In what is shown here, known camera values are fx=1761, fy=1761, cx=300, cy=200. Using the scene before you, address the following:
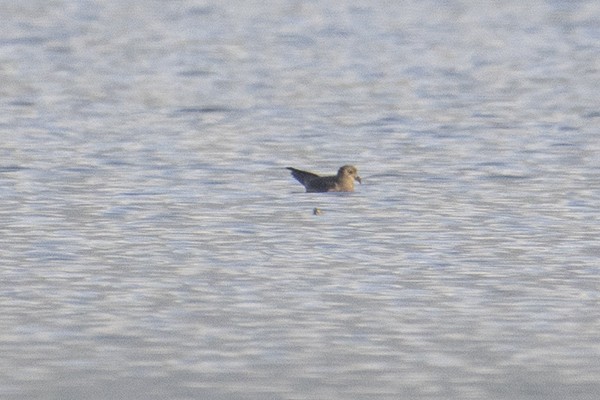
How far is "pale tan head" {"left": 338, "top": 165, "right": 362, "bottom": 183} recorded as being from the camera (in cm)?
1720

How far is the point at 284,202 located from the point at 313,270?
370 cm

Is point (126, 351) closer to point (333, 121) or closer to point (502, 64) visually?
point (333, 121)

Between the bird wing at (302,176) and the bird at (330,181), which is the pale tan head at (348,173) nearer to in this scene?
the bird at (330,181)

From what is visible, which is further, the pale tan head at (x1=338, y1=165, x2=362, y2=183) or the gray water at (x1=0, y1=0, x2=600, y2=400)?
the pale tan head at (x1=338, y1=165, x2=362, y2=183)

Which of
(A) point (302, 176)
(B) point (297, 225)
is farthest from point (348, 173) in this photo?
(B) point (297, 225)

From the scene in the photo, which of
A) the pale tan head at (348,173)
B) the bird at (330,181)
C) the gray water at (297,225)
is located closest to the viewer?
the gray water at (297,225)

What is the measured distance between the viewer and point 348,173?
→ 17297mm

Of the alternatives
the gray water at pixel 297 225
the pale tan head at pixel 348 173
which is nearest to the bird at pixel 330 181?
the pale tan head at pixel 348 173

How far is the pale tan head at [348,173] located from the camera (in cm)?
1720

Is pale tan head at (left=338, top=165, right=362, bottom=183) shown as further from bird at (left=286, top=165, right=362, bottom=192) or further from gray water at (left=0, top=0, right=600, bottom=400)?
gray water at (left=0, top=0, right=600, bottom=400)

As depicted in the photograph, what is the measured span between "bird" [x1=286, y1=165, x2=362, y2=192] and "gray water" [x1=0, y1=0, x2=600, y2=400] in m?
0.16

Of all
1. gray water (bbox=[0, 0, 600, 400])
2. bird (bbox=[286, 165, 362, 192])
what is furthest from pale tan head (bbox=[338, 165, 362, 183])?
gray water (bbox=[0, 0, 600, 400])

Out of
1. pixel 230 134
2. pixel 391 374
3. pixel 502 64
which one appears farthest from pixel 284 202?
pixel 502 64

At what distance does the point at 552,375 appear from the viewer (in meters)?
9.79
